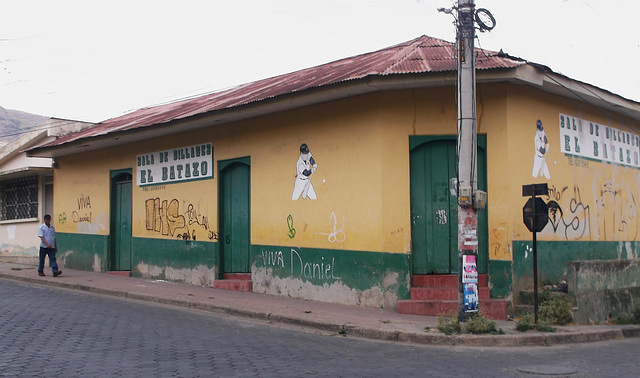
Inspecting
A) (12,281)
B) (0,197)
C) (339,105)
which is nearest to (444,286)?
(339,105)

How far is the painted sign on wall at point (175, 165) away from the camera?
15805 mm

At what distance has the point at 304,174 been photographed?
13.5m

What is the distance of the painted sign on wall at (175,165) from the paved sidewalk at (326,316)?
2842 mm

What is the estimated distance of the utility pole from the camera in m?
9.77

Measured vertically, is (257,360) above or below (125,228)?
below

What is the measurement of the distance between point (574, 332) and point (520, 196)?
285 centimetres

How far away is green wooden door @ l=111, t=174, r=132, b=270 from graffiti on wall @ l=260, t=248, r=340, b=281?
5958 mm

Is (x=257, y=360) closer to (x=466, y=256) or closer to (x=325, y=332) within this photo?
(x=325, y=332)

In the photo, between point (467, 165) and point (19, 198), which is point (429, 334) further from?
point (19, 198)

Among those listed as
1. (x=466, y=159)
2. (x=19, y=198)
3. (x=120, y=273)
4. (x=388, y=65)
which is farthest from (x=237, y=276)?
(x=19, y=198)

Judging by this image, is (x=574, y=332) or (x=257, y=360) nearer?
(x=257, y=360)

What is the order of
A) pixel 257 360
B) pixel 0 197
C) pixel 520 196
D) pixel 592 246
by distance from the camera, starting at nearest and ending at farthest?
1. pixel 257 360
2. pixel 520 196
3. pixel 592 246
4. pixel 0 197

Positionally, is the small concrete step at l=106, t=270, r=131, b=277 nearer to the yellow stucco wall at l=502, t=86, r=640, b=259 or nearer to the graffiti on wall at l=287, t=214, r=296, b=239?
the graffiti on wall at l=287, t=214, r=296, b=239

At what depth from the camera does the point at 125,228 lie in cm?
1853
